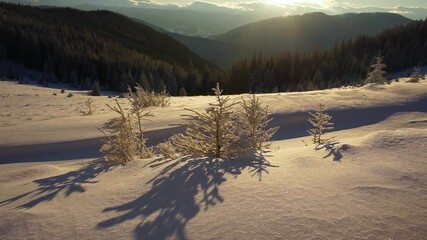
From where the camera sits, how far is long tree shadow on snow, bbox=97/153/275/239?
91.7 inches

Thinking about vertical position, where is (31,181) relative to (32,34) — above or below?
below

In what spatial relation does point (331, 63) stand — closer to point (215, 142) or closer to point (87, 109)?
point (87, 109)

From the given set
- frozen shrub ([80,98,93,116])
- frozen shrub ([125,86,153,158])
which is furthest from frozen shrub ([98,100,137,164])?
frozen shrub ([80,98,93,116])

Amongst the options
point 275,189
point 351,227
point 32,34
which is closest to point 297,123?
point 275,189

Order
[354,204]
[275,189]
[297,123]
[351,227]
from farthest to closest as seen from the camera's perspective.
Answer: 1. [297,123]
2. [275,189]
3. [354,204]
4. [351,227]

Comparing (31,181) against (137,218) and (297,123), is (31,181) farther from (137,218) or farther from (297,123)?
(297,123)

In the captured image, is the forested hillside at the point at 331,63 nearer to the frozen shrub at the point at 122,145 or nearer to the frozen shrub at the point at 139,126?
the frozen shrub at the point at 139,126

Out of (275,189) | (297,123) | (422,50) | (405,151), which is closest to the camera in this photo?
(275,189)

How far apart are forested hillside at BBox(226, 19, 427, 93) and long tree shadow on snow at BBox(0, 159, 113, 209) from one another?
60.2 m

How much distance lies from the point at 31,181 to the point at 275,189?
2.68m

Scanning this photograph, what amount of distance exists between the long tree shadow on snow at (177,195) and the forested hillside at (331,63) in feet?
197

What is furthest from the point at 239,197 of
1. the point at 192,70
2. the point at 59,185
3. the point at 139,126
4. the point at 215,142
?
the point at 192,70

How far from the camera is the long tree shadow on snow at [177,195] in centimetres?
233

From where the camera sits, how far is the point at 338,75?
6272 centimetres
